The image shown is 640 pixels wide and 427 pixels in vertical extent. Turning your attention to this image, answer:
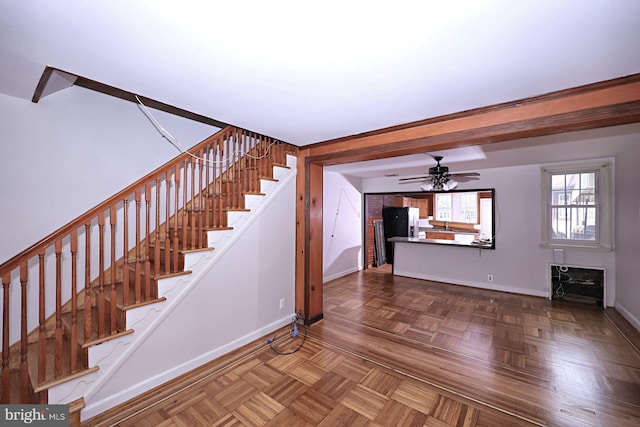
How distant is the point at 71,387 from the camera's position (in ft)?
5.44

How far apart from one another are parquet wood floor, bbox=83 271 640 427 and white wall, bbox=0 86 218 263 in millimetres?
1682

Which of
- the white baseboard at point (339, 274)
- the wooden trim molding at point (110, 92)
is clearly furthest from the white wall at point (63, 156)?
the white baseboard at point (339, 274)

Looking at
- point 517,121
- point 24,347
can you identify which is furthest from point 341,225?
point 24,347

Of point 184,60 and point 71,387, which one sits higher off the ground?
point 184,60

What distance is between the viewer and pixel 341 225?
5641 millimetres

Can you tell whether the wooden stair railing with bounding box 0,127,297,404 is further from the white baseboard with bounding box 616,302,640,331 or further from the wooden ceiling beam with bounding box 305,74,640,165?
the white baseboard with bounding box 616,302,640,331

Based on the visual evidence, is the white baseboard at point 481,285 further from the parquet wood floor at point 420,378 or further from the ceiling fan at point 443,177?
the ceiling fan at point 443,177

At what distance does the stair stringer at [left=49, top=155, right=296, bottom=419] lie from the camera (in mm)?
1742

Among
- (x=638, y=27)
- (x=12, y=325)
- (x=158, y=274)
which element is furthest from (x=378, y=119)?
(x=12, y=325)

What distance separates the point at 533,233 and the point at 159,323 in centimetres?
547

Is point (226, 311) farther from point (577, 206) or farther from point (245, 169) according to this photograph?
point (577, 206)

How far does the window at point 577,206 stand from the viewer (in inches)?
155

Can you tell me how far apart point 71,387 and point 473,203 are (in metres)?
10.5

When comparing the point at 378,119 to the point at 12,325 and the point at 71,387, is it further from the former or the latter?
the point at 12,325
